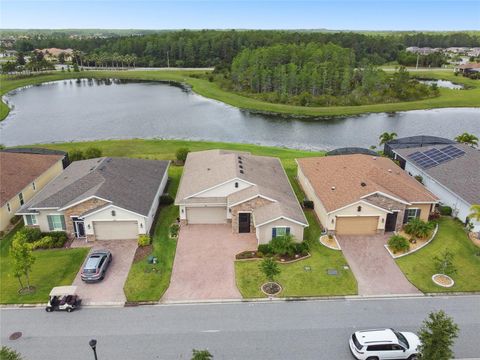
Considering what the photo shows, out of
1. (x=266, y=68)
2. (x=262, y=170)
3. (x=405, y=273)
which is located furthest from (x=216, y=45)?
(x=405, y=273)

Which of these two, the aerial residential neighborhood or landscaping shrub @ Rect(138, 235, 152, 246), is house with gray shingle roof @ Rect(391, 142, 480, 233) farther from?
landscaping shrub @ Rect(138, 235, 152, 246)

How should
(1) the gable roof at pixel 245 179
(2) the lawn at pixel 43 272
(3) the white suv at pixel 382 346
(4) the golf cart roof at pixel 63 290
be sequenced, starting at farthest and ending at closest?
(1) the gable roof at pixel 245 179
(2) the lawn at pixel 43 272
(4) the golf cart roof at pixel 63 290
(3) the white suv at pixel 382 346

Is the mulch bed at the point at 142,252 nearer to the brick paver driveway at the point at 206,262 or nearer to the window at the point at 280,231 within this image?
the brick paver driveway at the point at 206,262

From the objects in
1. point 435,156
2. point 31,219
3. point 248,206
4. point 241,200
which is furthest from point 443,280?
point 31,219

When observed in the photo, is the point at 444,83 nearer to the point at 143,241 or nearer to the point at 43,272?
the point at 143,241

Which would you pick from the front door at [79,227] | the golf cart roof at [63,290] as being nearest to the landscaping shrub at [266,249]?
the golf cart roof at [63,290]

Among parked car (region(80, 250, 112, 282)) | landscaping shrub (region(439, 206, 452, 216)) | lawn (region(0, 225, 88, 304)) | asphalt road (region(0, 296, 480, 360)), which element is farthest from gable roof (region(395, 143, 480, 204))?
lawn (region(0, 225, 88, 304))
